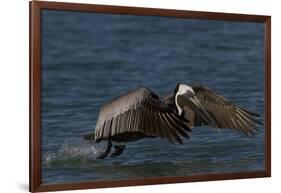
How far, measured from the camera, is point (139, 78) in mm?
2602

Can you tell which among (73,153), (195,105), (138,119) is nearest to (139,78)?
(138,119)

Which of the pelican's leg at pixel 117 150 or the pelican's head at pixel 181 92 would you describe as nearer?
the pelican's leg at pixel 117 150

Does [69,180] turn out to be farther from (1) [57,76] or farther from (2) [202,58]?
(2) [202,58]

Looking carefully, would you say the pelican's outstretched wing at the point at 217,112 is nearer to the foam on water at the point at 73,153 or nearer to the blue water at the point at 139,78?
the blue water at the point at 139,78

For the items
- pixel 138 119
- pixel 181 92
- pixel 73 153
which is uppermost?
pixel 181 92

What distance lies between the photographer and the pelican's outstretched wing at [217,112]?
272 cm

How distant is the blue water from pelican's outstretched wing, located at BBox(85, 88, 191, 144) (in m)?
0.03

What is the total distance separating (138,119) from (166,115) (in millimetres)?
122

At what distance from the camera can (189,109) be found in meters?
2.71

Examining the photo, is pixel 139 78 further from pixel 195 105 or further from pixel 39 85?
pixel 39 85

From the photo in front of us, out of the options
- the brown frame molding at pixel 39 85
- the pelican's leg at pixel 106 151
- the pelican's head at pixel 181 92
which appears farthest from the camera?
the pelican's head at pixel 181 92

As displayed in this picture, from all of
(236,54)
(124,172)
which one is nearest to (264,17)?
(236,54)

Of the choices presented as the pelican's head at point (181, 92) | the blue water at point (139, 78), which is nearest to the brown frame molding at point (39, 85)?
the blue water at point (139, 78)

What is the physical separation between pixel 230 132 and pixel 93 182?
25.5 inches
